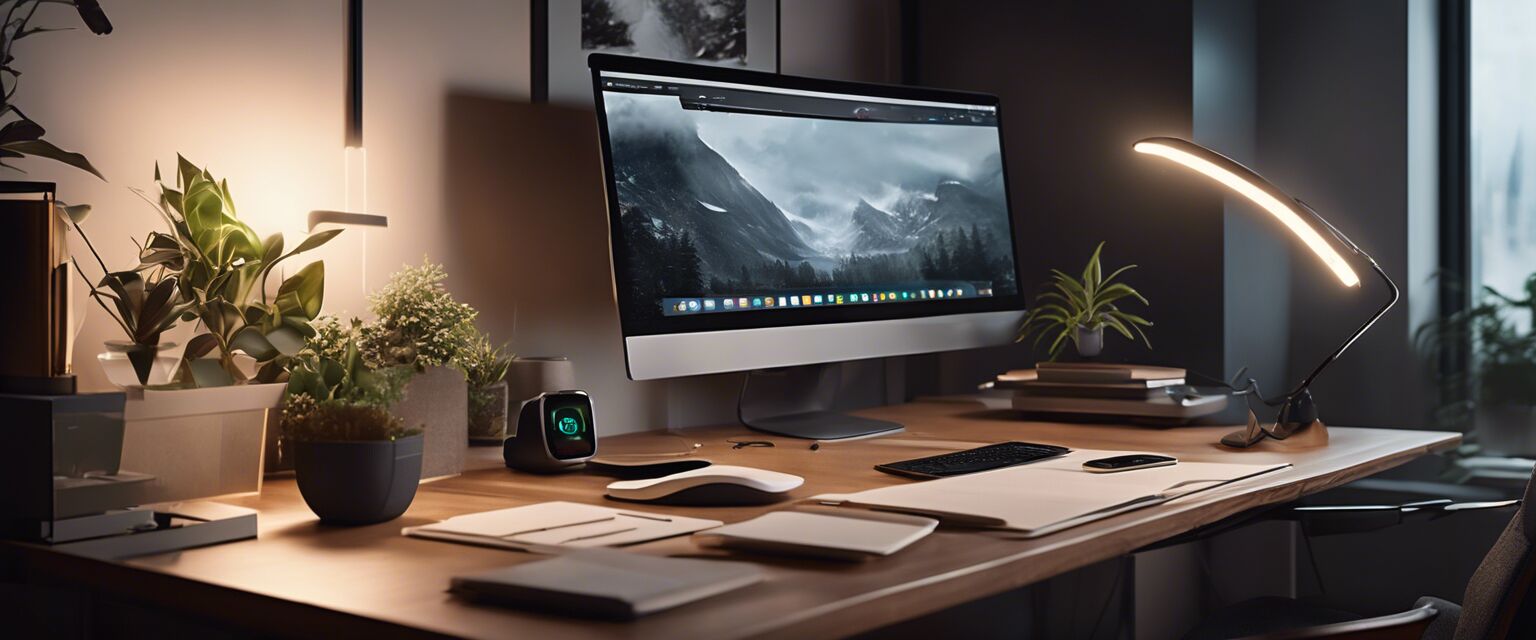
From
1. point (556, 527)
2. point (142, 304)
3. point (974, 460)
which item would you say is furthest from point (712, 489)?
point (142, 304)

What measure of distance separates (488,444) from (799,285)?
571mm

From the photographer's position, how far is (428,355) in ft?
5.32

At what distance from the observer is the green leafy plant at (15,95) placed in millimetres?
1294

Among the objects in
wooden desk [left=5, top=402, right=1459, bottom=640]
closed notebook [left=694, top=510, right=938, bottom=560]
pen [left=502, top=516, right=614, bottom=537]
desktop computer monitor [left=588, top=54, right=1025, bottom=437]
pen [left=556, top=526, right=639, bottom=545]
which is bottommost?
wooden desk [left=5, top=402, right=1459, bottom=640]

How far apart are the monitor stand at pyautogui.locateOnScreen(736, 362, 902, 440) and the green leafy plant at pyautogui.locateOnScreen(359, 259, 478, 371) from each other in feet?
2.04

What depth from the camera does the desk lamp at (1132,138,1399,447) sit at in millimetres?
1925

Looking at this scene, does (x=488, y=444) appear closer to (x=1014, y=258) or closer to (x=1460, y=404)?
(x=1014, y=258)

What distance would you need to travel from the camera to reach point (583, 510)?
1312 millimetres

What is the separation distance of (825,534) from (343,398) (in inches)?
22.5

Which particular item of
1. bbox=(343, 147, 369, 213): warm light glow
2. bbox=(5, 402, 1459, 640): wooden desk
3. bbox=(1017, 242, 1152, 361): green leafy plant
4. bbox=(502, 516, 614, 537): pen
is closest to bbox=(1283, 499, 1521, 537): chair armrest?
bbox=(5, 402, 1459, 640): wooden desk

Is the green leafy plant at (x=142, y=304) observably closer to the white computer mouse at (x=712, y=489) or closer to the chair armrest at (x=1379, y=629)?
the white computer mouse at (x=712, y=489)

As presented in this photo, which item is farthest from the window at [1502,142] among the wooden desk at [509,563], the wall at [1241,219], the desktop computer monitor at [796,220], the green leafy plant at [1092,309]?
the wooden desk at [509,563]

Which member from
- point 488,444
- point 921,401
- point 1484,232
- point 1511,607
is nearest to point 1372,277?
point 1484,232

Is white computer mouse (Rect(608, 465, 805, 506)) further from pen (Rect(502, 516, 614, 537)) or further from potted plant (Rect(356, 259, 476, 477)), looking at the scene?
potted plant (Rect(356, 259, 476, 477))
